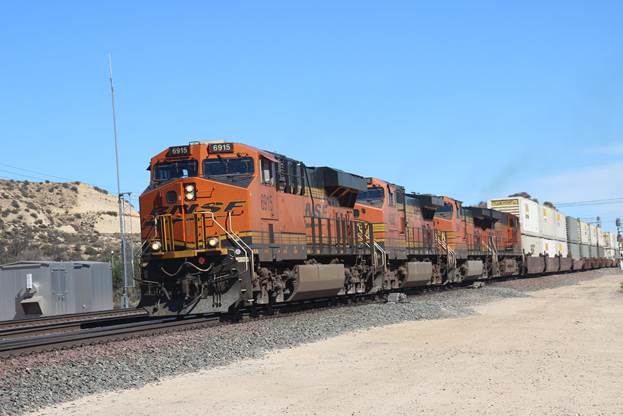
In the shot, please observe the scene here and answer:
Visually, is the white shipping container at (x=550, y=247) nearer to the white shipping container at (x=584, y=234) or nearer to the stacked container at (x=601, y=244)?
the white shipping container at (x=584, y=234)

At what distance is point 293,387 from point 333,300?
13.8 metres

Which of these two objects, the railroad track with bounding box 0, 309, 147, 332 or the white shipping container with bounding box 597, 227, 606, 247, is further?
the white shipping container with bounding box 597, 227, 606, 247

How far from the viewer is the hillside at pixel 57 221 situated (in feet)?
198

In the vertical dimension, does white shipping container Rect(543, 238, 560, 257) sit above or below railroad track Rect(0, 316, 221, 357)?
above

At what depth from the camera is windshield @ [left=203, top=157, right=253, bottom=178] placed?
17469mm

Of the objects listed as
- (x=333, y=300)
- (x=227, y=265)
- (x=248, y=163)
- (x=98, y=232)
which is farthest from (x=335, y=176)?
(x=98, y=232)

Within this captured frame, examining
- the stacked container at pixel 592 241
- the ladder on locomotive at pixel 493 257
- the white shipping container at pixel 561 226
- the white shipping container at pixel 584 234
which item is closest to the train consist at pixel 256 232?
the ladder on locomotive at pixel 493 257

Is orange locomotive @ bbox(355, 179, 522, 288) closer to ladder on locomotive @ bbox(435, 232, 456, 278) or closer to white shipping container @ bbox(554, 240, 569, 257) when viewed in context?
ladder on locomotive @ bbox(435, 232, 456, 278)

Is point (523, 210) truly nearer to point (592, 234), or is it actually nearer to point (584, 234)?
point (584, 234)

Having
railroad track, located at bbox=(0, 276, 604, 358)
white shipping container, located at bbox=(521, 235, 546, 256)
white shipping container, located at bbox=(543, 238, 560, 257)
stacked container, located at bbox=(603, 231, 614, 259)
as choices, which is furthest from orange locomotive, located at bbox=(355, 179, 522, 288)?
stacked container, located at bbox=(603, 231, 614, 259)

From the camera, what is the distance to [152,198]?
17.5m

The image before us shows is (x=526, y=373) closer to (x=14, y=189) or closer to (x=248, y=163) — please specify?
(x=248, y=163)

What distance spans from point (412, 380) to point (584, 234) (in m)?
62.4

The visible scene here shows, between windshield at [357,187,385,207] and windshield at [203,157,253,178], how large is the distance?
9.71 metres
